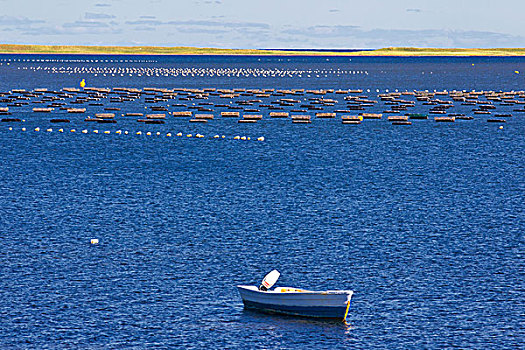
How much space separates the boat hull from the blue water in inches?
23.5

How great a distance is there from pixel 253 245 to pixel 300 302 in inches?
590

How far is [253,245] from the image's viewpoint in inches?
2307

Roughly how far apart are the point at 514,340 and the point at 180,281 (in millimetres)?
18718

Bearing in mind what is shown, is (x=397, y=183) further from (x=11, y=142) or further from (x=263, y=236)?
(x=11, y=142)

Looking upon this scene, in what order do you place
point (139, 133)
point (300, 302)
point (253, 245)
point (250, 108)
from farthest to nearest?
point (250, 108) → point (139, 133) → point (253, 245) → point (300, 302)

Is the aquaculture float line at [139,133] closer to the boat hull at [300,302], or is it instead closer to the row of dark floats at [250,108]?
the row of dark floats at [250,108]

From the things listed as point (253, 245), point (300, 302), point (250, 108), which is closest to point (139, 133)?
point (250, 108)

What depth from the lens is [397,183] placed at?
85562mm

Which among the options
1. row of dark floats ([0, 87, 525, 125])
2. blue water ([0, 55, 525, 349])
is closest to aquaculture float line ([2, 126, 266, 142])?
row of dark floats ([0, 87, 525, 125])

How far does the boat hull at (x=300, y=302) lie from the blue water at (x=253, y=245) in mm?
597

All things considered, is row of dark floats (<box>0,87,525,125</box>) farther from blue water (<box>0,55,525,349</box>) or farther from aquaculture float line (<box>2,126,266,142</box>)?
blue water (<box>0,55,525,349</box>)

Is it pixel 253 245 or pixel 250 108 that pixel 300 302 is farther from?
pixel 250 108

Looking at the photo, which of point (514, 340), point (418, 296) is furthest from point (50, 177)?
point (514, 340)

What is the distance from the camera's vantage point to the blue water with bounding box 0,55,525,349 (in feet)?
141
